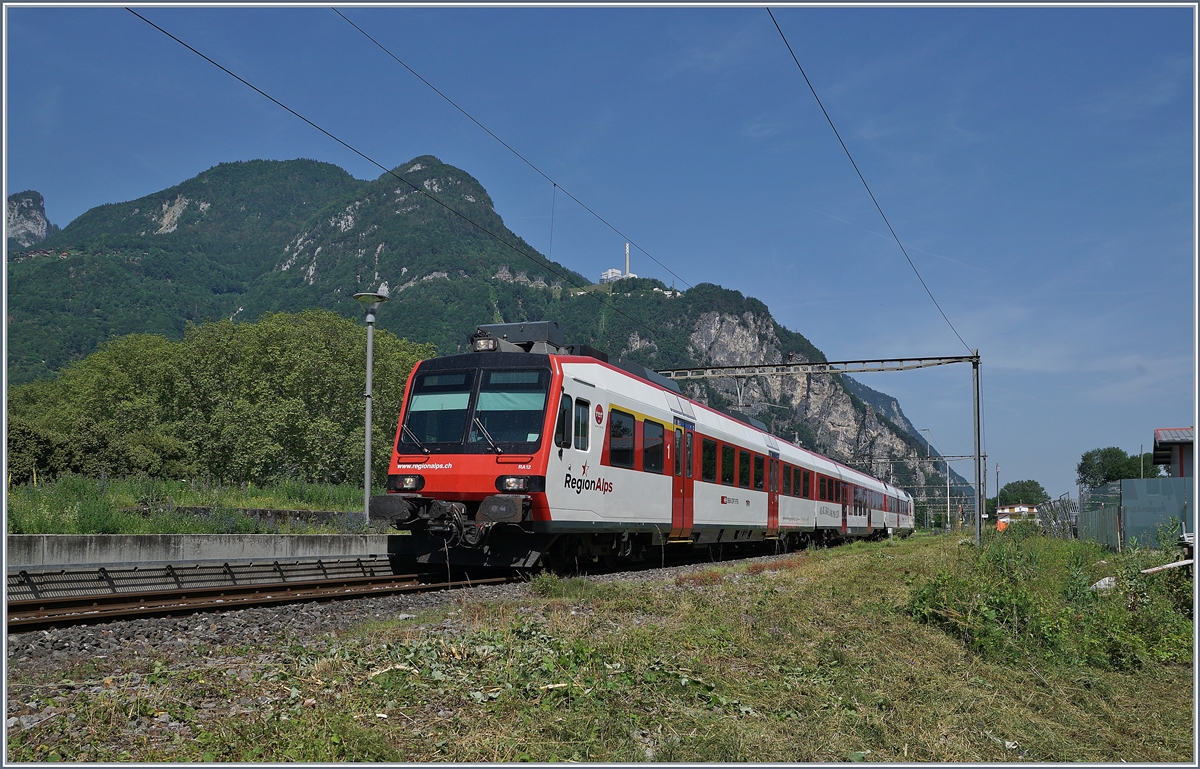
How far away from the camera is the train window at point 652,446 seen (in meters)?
16.0

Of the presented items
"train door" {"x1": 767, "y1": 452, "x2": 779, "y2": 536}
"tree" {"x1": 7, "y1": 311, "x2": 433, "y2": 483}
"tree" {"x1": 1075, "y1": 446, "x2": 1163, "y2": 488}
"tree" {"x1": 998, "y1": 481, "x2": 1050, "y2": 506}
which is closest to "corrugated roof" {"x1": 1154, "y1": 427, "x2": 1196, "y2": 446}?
"train door" {"x1": 767, "y1": 452, "x2": 779, "y2": 536}

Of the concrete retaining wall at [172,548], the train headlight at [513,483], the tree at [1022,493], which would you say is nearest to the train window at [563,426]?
the train headlight at [513,483]

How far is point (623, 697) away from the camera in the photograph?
19.5 feet

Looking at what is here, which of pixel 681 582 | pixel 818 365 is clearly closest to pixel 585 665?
pixel 681 582

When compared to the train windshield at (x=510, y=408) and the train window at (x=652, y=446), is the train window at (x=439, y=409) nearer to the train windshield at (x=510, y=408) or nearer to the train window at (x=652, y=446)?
the train windshield at (x=510, y=408)

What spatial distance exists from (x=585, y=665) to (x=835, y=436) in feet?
614

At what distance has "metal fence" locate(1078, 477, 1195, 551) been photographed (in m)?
19.9

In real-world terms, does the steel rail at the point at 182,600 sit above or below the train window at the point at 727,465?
below

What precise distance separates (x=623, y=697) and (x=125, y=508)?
13.7 m

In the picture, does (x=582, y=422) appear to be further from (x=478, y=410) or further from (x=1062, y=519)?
(x=1062, y=519)

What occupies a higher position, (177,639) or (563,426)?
(563,426)

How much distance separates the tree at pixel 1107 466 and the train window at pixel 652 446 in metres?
113

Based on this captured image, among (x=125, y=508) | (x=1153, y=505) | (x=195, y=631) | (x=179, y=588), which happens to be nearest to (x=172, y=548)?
(x=179, y=588)

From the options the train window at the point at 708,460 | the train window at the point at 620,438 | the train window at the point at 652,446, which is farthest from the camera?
the train window at the point at 708,460
